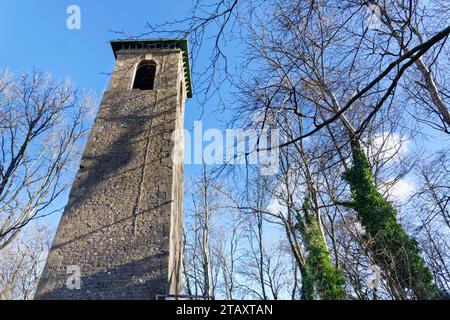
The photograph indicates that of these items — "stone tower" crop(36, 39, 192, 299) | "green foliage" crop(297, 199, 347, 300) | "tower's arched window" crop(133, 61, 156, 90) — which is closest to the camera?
"stone tower" crop(36, 39, 192, 299)

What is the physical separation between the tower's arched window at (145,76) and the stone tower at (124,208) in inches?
28.8

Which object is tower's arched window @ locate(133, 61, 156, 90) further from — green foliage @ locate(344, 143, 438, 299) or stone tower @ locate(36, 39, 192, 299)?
green foliage @ locate(344, 143, 438, 299)

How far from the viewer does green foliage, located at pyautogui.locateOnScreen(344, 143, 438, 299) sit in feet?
19.9

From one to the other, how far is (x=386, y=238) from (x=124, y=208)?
6.58 metres

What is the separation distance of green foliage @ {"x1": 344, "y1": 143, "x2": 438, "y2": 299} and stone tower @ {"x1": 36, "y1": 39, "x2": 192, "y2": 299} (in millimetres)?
4834

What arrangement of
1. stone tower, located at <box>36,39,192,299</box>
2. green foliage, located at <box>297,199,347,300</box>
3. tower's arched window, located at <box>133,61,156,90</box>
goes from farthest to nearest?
tower's arched window, located at <box>133,61,156,90</box>
green foliage, located at <box>297,199,347,300</box>
stone tower, located at <box>36,39,192,299</box>

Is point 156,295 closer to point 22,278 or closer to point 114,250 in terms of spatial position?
point 114,250

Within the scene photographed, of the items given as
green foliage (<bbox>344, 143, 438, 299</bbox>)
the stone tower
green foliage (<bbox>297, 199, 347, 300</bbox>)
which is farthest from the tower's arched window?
green foliage (<bbox>344, 143, 438, 299</bbox>)

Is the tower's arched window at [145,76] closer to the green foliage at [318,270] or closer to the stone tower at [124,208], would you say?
the stone tower at [124,208]

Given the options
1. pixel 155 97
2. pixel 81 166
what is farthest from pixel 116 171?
pixel 155 97

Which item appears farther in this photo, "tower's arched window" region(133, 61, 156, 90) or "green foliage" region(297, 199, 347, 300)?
"tower's arched window" region(133, 61, 156, 90)

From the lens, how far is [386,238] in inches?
266

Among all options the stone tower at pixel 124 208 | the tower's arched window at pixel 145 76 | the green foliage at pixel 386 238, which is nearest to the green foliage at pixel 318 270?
the green foliage at pixel 386 238
